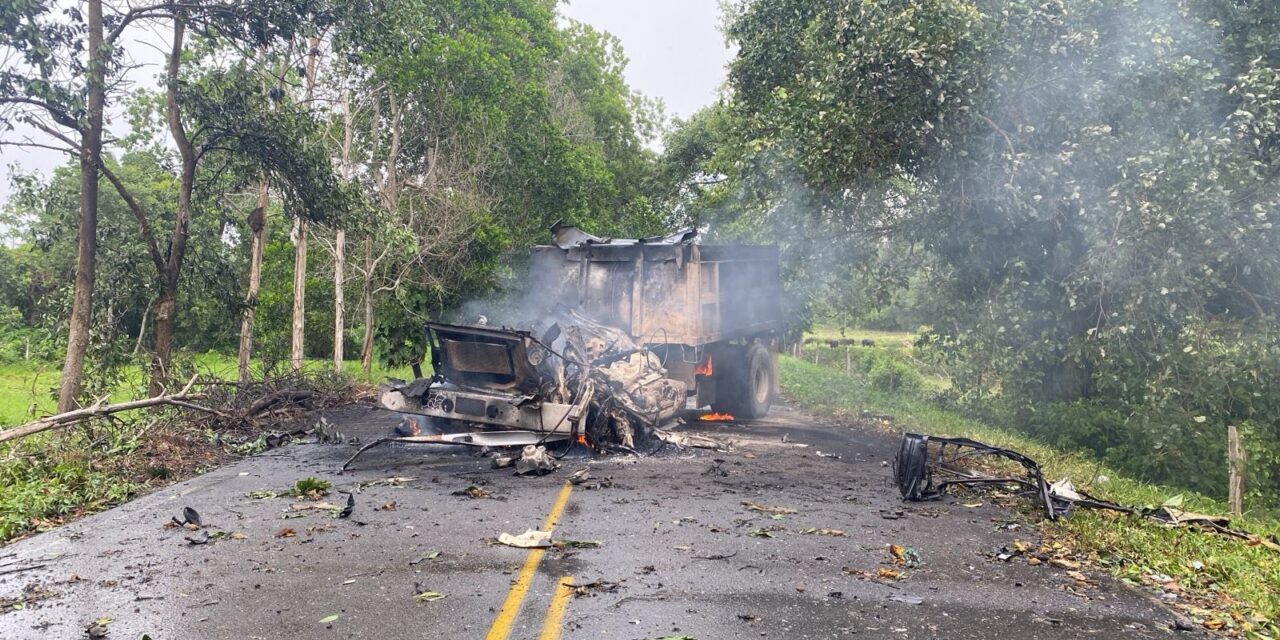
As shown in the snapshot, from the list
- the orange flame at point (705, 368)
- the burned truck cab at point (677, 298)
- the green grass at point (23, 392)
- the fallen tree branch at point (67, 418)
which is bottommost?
the green grass at point (23, 392)

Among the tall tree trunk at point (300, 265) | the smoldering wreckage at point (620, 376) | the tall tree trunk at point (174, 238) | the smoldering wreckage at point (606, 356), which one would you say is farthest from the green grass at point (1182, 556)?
the tall tree trunk at point (300, 265)

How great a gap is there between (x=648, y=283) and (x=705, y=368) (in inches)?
68.0

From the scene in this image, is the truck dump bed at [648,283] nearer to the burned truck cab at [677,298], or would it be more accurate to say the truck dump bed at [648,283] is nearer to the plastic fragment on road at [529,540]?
the burned truck cab at [677,298]

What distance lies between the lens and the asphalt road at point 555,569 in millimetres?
4824

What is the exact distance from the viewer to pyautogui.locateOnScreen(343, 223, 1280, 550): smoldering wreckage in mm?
9045

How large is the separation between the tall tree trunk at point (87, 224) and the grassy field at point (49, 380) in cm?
39

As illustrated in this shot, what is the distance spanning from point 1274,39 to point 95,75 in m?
16.2

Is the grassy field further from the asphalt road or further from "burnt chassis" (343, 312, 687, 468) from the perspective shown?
the asphalt road

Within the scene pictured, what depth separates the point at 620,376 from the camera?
11.4m

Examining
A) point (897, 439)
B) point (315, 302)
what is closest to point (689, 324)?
point (897, 439)

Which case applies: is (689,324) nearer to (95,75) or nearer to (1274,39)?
(95,75)

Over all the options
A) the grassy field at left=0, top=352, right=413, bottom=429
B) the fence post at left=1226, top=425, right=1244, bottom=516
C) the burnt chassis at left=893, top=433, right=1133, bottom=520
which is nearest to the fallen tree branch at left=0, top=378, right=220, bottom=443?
the grassy field at left=0, top=352, right=413, bottom=429

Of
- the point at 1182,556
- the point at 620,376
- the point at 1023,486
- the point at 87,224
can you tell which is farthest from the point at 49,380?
the point at 1182,556

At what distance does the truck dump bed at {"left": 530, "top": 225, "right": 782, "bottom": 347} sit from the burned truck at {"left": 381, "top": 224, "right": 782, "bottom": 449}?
17mm
